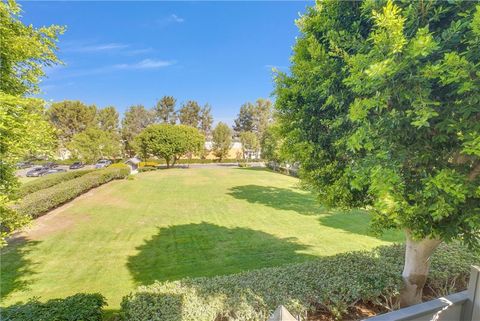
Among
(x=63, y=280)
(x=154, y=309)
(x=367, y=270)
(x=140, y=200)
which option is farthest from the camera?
(x=140, y=200)

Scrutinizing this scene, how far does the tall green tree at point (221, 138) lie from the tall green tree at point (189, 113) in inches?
488

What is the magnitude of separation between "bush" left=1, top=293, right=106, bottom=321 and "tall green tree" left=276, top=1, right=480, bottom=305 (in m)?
4.36

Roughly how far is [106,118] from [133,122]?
5733 millimetres

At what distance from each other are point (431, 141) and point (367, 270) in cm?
307

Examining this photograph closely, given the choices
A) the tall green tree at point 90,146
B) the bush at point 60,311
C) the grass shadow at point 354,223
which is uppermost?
the tall green tree at point 90,146

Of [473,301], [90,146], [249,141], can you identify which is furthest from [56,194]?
[249,141]

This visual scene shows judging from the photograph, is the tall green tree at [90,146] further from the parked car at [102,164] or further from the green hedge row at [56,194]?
the green hedge row at [56,194]

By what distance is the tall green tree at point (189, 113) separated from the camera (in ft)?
202

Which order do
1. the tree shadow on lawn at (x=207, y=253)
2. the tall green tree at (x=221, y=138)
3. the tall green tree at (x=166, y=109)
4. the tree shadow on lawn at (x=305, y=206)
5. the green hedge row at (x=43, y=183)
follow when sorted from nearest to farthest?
1. the tree shadow on lawn at (x=207, y=253)
2. the tree shadow on lawn at (x=305, y=206)
3. the green hedge row at (x=43, y=183)
4. the tall green tree at (x=221, y=138)
5. the tall green tree at (x=166, y=109)

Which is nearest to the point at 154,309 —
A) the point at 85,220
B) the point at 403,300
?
the point at 403,300

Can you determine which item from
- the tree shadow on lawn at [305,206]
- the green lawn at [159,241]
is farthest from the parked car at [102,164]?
the tree shadow on lawn at [305,206]

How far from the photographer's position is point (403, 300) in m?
4.84

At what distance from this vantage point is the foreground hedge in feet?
13.2

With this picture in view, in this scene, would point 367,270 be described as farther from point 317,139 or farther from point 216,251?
point 216,251
